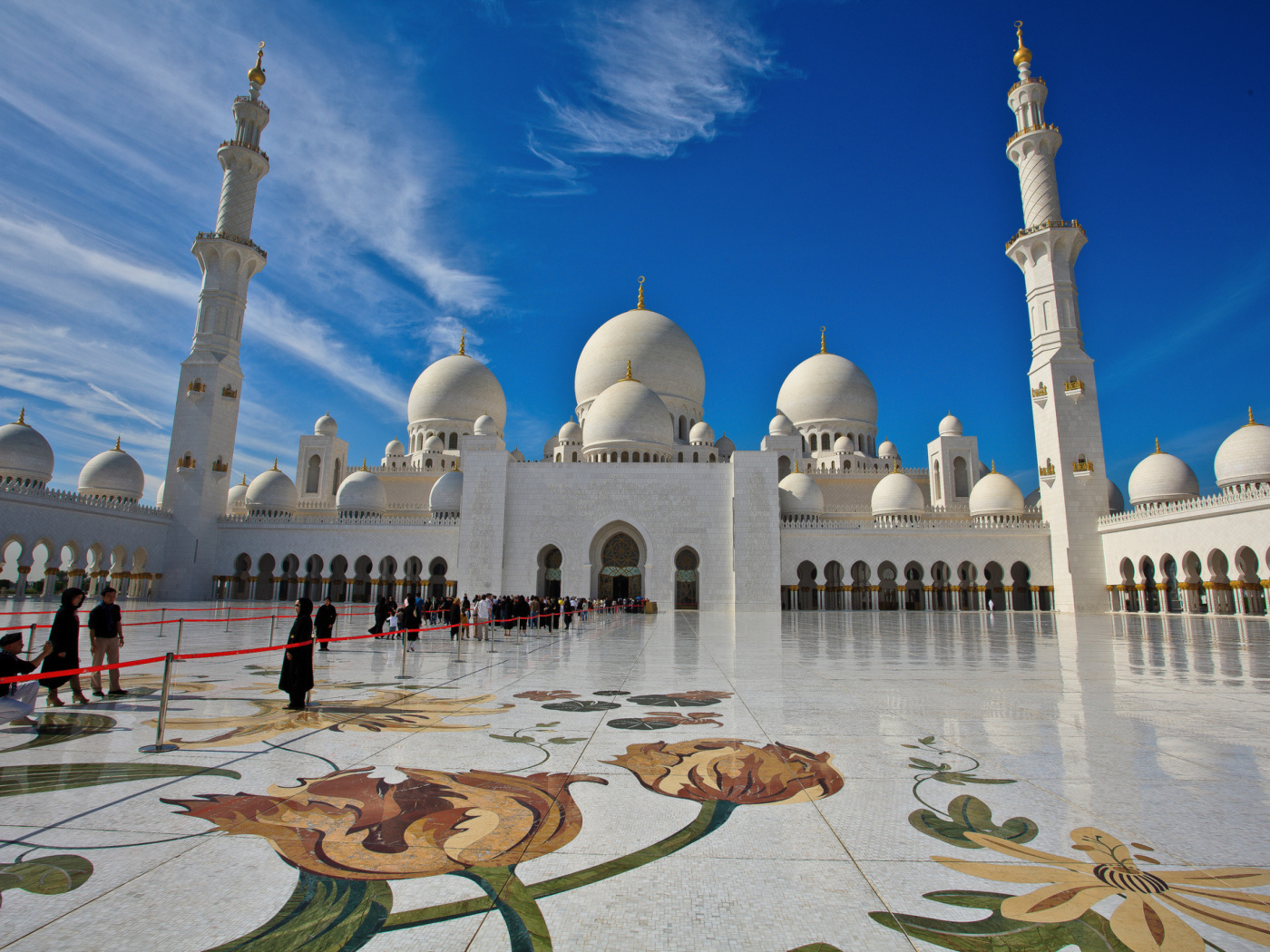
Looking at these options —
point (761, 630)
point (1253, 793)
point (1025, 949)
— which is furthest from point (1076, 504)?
point (1025, 949)

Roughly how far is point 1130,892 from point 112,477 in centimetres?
3353

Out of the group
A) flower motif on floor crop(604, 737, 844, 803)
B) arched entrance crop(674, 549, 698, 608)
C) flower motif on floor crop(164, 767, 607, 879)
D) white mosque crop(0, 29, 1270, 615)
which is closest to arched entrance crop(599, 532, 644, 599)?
white mosque crop(0, 29, 1270, 615)

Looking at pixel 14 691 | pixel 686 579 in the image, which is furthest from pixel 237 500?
pixel 14 691

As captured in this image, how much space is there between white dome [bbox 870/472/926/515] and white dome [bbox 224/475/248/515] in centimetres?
2832

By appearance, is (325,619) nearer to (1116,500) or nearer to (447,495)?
(447,495)

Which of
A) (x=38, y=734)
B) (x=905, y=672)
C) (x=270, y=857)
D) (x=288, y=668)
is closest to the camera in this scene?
(x=270, y=857)

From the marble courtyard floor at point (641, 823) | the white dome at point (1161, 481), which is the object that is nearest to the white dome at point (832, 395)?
the white dome at point (1161, 481)

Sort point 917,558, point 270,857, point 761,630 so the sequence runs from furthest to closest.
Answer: point 917,558 < point 761,630 < point 270,857

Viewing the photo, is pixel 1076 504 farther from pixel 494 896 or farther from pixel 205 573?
pixel 205 573

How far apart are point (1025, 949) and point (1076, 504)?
27817 millimetres

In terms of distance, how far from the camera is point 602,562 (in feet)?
93.6

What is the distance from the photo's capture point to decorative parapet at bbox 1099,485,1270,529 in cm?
1917

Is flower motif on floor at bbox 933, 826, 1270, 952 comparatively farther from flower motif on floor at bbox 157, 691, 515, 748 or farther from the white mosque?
the white mosque

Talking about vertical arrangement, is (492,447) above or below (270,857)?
above
